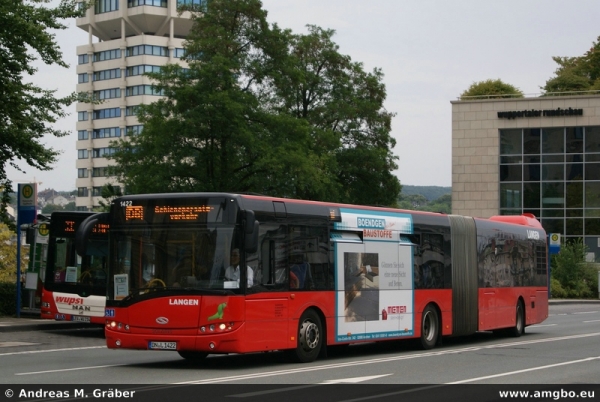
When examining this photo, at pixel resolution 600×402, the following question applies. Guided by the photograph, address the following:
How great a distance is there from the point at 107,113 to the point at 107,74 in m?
5.20

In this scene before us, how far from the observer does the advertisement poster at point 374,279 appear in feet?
60.3

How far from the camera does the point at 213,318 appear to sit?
50.7ft

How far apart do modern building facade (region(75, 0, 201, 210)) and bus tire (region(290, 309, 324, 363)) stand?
105m

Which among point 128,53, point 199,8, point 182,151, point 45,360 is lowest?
A: point 45,360

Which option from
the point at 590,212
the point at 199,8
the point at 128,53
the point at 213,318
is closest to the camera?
the point at 213,318

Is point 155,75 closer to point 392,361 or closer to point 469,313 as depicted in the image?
point 469,313

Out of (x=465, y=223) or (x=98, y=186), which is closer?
(x=465, y=223)

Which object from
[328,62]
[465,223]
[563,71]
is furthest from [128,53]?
[465,223]

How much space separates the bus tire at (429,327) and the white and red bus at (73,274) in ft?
26.6

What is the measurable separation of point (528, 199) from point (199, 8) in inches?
1157

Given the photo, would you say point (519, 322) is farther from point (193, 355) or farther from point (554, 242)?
point (554, 242)

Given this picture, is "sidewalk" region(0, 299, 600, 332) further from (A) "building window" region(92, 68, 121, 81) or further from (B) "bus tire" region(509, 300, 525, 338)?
(A) "building window" region(92, 68, 121, 81)

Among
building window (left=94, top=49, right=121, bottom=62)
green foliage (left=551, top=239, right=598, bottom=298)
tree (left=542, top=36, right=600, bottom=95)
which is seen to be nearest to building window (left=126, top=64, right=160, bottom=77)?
building window (left=94, top=49, right=121, bottom=62)

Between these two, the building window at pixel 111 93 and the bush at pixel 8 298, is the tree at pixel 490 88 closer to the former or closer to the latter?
the building window at pixel 111 93
